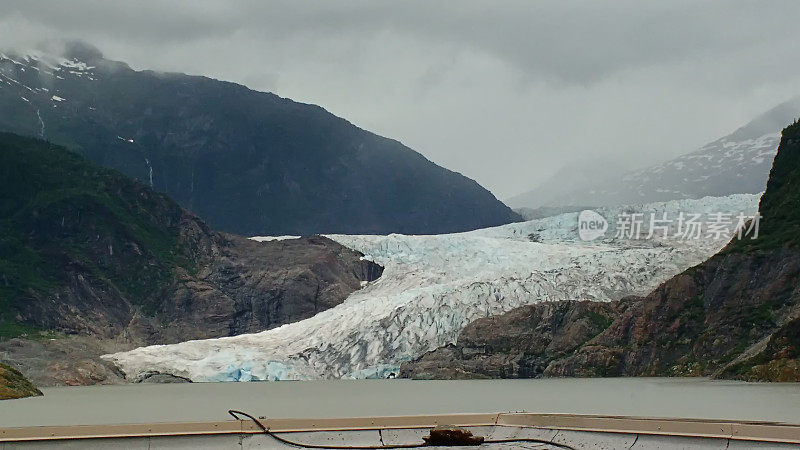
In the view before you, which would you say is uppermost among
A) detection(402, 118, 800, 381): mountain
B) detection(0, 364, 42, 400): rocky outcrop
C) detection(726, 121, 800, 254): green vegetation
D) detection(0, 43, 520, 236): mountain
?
detection(0, 43, 520, 236): mountain

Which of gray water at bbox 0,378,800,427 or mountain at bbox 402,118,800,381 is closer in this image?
gray water at bbox 0,378,800,427

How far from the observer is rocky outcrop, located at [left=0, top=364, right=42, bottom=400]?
5131cm

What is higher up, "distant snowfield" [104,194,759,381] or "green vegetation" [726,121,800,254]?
"green vegetation" [726,121,800,254]

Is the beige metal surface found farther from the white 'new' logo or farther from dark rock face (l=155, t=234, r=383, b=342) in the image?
dark rock face (l=155, t=234, r=383, b=342)

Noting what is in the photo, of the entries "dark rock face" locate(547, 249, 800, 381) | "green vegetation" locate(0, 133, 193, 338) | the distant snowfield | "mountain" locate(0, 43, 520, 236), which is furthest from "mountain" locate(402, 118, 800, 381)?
"mountain" locate(0, 43, 520, 236)

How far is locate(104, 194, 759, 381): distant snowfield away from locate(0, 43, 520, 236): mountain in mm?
78926

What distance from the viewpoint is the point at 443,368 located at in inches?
2653

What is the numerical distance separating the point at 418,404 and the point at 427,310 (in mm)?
32276

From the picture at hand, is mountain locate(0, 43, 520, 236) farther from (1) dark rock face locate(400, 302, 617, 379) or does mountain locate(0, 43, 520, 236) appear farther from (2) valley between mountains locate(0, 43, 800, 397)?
(1) dark rock face locate(400, 302, 617, 379)

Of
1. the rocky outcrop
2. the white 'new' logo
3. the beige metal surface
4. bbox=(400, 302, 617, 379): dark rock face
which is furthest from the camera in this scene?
the white 'new' logo

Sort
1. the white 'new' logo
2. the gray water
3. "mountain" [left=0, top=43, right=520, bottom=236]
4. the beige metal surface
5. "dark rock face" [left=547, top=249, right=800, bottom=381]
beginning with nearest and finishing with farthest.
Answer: the beige metal surface
the gray water
"dark rock face" [left=547, top=249, right=800, bottom=381]
the white 'new' logo
"mountain" [left=0, top=43, right=520, bottom=236]

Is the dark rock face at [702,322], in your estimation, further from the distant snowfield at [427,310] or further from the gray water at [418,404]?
the gray water at [418,404]

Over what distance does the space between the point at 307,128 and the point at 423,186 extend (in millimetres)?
20397

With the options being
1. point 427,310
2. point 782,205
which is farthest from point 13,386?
point 782,205
